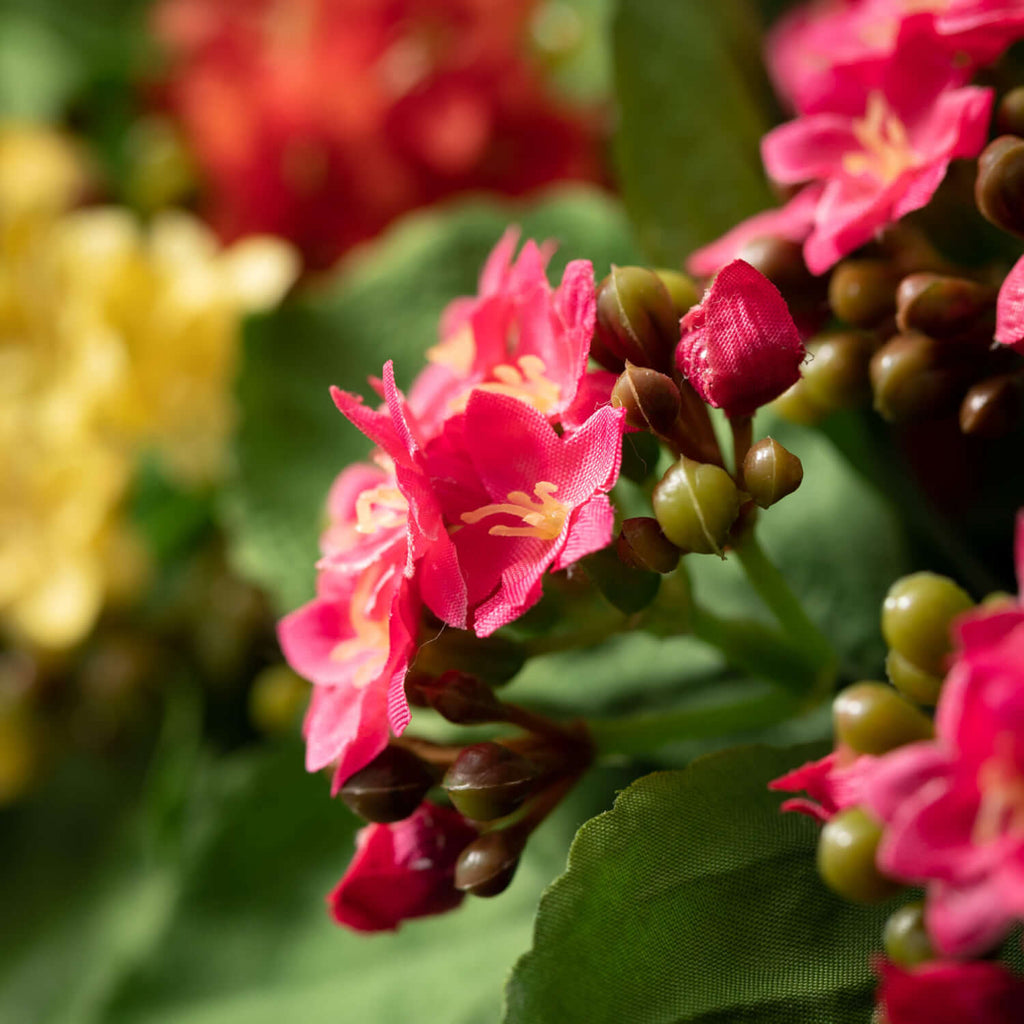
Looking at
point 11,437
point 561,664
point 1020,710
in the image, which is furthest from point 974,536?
point 11,437

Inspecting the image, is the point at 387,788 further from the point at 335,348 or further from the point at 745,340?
the point at 335,348

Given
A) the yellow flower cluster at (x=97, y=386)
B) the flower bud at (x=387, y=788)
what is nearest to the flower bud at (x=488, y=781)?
the flower bud at (x=387, y=788)

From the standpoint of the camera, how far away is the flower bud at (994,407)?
0.29 m

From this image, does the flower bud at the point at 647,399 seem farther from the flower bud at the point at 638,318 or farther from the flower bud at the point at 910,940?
the flower bud at the point at 910,940

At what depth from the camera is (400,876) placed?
0.95ft

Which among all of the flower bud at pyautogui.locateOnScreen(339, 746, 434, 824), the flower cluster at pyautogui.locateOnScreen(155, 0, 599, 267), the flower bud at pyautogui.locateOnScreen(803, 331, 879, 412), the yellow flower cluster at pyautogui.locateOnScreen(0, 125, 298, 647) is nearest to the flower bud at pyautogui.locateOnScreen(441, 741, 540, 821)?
the flower bud at pyautogui.locateOnScreen(339, 746, 434, 824)

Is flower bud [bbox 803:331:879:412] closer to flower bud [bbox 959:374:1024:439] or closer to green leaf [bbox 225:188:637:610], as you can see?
flower bud [bbox 959:374:1024:439]

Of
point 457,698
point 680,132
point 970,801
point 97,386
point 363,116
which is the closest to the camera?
point 970,801

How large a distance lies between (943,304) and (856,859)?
0.14 metres

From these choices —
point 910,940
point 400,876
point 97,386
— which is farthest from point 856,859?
point 97,386

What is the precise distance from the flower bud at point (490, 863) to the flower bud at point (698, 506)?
0.09 metres

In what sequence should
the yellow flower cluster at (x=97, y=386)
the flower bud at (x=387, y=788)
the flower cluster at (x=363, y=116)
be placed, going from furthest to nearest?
1. the flower cluster at (x=363, y=116)
2. the yellow flower cluster at (x=97, y=386)
3. the flower bud at (x=387, y=788)

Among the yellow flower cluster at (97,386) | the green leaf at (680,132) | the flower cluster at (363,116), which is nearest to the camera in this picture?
the green leaf at (680,132)

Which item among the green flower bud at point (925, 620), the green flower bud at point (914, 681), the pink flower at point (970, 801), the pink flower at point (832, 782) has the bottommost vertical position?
the pink flower at point (832, 782)
